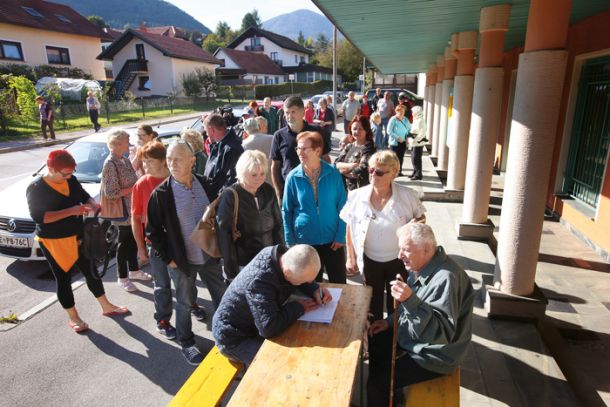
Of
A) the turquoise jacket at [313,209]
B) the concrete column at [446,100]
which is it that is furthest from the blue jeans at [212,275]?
the concrete column at [446,100]

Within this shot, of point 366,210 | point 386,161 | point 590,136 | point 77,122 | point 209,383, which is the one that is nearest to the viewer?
point 209,383

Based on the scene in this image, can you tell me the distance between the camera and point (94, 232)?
407cm

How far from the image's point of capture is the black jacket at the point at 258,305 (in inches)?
98.8

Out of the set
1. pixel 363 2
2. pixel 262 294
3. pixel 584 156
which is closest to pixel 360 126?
pixel 363 2

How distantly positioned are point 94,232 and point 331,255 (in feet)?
7.75

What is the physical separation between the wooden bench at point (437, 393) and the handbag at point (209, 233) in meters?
1.78

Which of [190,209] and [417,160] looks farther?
[417,160]

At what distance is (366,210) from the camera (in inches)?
132

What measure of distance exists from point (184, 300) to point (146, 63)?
1595 inches

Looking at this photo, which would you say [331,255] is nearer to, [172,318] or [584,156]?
[172,318]

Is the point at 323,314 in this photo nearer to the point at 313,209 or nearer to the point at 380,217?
the point at 380,217

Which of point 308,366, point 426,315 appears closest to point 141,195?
point 308,366

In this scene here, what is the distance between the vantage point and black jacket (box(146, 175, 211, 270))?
3465 mm

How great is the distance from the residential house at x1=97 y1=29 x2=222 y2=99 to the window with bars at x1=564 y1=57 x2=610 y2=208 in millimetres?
36946
